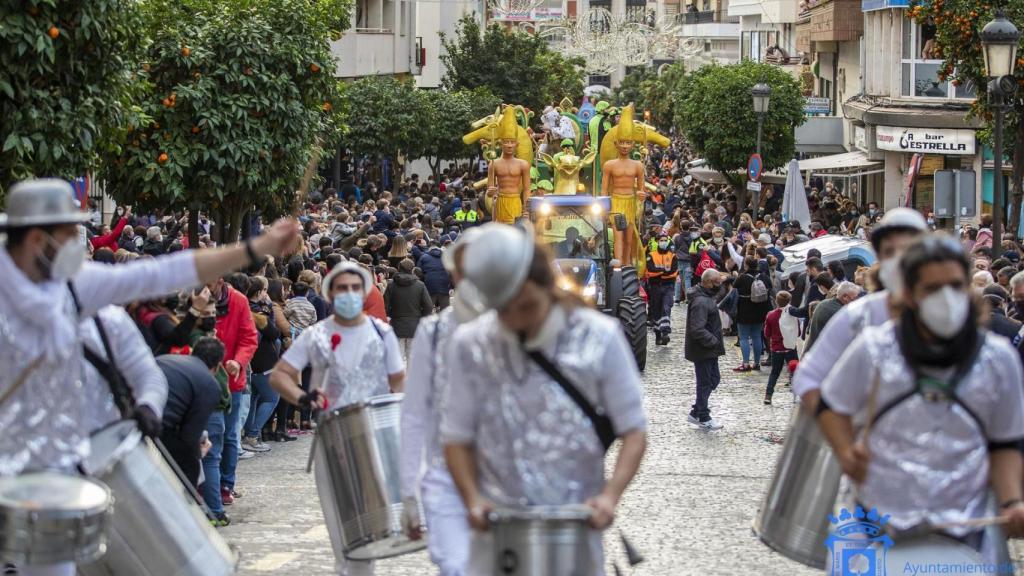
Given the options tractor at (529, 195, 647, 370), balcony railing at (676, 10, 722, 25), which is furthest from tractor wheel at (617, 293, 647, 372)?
balcony railing at (676, 10, 722, 25)

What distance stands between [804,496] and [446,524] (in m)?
1.32

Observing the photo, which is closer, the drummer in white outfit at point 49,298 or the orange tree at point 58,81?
the drummer in white outfit at point 49,298

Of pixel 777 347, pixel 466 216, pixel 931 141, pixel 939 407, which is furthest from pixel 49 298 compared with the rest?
pixel 931 141

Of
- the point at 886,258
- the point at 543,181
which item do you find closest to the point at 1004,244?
the point at 543,181

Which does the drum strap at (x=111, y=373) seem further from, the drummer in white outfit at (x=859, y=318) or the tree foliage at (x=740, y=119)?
the tree foliage at (x=740, y=119)

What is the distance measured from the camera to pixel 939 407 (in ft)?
18.3

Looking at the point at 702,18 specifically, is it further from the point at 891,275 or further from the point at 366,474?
the point at 891,275

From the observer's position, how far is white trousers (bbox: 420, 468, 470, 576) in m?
6.77

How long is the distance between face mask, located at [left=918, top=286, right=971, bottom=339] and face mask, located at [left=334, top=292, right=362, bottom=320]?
3892mm

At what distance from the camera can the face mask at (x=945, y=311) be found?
5461 mm

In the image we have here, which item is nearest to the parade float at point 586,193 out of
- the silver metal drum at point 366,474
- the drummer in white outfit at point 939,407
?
the silver metal drum at point 366,474

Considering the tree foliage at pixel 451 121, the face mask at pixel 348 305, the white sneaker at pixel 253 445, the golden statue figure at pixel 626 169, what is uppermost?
the tree foliage at pixel 451 121

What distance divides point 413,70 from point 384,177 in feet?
16.7

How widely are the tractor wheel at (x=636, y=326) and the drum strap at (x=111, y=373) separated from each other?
45.5 feet
